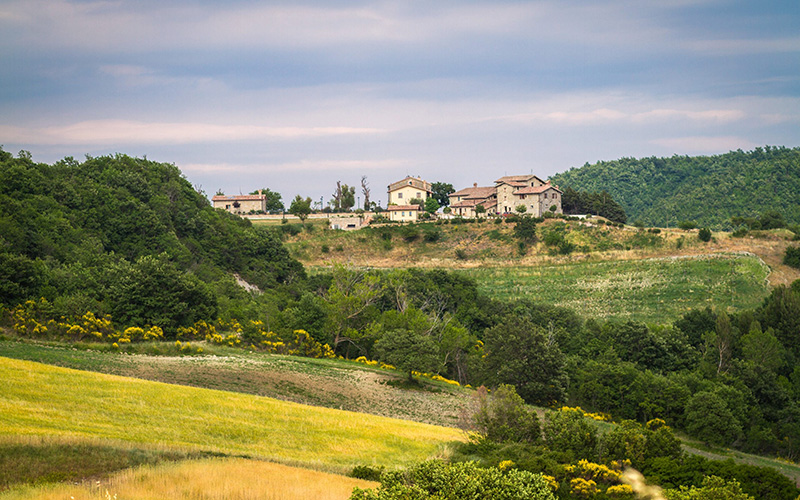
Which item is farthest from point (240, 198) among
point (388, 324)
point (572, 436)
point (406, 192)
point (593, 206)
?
point (572, 436)

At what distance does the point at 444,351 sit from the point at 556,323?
13746 millimetres

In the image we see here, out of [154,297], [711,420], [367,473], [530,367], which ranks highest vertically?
[154,297]

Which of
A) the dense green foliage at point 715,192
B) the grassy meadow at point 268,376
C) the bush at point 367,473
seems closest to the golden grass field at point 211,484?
the bush at point 367,473

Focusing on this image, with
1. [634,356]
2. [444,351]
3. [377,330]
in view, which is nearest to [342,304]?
[377,330]

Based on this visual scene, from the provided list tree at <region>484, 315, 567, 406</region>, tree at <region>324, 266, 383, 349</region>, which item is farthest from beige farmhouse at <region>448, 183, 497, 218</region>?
tree at <region>484, 315, 567, 406</region>

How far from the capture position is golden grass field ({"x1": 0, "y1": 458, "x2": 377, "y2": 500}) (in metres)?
14.8

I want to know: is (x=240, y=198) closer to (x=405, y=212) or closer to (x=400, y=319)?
(x=405, y=212)

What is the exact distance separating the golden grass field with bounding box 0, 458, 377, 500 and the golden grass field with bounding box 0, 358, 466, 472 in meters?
1.72

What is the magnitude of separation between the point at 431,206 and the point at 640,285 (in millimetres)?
52612

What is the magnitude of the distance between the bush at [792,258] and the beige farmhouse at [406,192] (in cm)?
6505

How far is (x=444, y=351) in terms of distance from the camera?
53.2 m

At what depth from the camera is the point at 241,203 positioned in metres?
130

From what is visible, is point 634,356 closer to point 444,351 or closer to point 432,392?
point 444,351

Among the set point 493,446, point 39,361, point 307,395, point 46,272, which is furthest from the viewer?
point 46,272
